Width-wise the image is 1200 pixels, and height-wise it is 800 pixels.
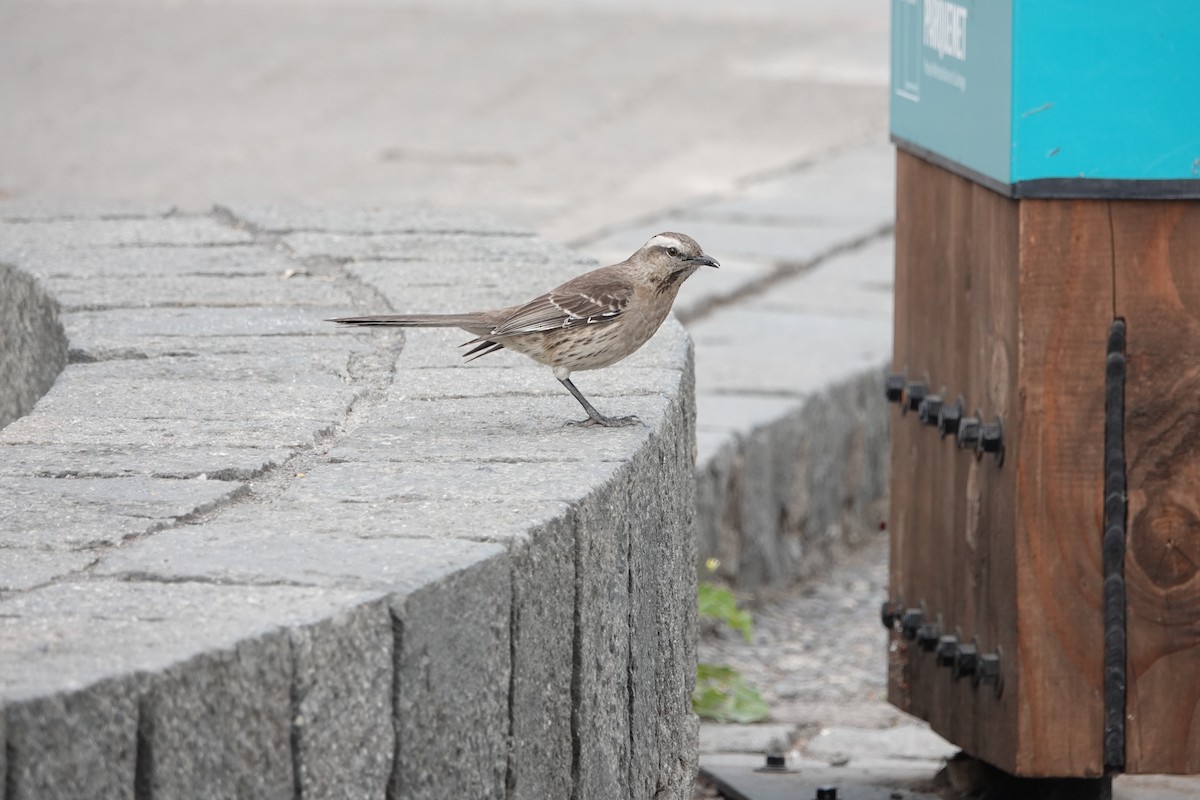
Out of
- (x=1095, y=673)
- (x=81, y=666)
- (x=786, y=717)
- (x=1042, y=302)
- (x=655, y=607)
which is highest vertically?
(x=1042, y=302)

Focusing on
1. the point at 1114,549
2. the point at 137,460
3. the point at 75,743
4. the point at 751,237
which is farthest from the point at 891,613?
the point at 751,237

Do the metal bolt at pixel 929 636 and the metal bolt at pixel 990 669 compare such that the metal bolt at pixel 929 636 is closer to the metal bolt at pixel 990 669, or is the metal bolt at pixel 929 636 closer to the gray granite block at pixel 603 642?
the metal bolt at pixel 990 669

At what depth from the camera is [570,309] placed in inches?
151

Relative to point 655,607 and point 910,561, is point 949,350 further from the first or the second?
point 655,607

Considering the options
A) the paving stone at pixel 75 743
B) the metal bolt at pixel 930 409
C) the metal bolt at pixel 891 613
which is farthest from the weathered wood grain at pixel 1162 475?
the paving stone at pixel 75 743

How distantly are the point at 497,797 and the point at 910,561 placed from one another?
216 centimetres

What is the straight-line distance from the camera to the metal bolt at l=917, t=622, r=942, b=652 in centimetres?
436

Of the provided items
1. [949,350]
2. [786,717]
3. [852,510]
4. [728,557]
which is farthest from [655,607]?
[852,510]

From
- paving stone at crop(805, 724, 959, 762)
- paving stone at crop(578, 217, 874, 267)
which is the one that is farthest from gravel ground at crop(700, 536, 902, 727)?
paving stone at crop(578, 217, 874, 267)

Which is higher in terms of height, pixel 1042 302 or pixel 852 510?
pixel 1042 302

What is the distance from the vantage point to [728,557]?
6.05 metres

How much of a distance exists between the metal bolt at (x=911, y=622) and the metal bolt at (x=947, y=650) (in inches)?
8.7

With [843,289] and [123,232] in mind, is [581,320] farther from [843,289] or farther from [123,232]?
[843,289]

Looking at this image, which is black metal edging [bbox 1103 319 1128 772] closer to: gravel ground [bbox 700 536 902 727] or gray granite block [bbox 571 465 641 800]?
gray granite block [bbox 571 465 641 800]
